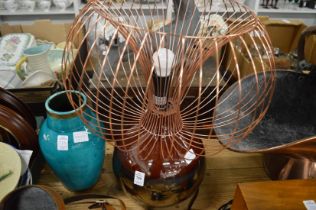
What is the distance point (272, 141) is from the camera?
72 centimetres

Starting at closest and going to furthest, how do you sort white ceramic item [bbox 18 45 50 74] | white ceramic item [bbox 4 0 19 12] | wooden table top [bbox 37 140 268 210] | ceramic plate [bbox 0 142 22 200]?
ceramic plate [bbox 0 142 22 200] < wooden table top [bbox 37 140 268 210] < white ceramic item [bbox 18 45 50 74] < white ceramic item [bbox 4 0 19 12]

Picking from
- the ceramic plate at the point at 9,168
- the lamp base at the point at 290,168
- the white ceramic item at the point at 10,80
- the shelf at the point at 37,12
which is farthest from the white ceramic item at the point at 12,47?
the lamp base at the point at 290,168

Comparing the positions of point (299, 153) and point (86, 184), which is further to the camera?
point (86, 184)

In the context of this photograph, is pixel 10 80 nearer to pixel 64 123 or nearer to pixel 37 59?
pixel 37 59

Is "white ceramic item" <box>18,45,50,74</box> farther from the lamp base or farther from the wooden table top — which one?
the lamp base

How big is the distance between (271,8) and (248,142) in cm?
124

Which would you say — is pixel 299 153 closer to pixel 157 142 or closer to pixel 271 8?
pixel 157 142

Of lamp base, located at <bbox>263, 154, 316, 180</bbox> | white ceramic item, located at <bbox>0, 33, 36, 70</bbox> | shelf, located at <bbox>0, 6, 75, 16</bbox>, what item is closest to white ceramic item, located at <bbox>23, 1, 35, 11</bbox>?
shelf, located at <bbox>0, 6, 75, 16</bbox>

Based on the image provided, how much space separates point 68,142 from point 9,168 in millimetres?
135

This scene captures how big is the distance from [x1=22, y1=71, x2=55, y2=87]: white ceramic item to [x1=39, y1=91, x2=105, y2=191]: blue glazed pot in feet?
0.93

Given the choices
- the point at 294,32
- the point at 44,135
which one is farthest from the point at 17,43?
the point at 294,32

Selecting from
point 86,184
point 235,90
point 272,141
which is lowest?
point 86,184

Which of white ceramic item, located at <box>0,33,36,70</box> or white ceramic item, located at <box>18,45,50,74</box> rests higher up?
white ceramic item, located at <box>18,45,50,74</box>

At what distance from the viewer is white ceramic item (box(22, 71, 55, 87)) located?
879mm
